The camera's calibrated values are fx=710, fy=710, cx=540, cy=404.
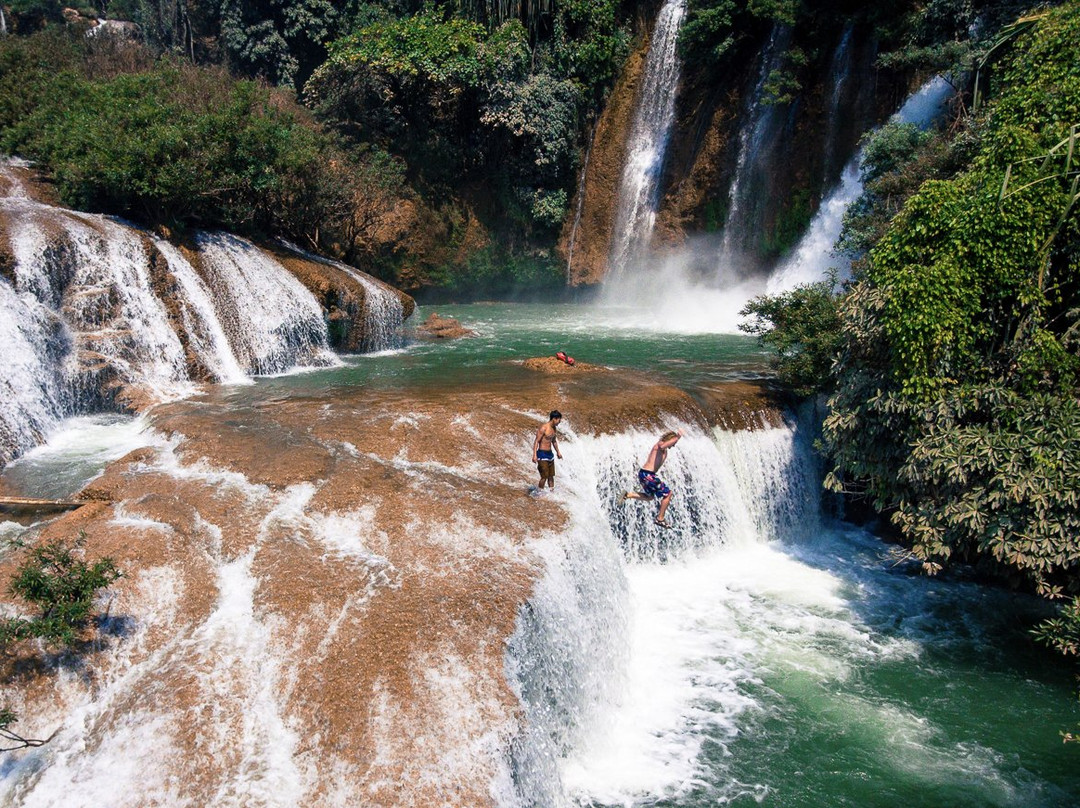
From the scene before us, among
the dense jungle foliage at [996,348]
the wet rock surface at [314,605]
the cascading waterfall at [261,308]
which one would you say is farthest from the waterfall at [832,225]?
the wet rock surface at [314,605]

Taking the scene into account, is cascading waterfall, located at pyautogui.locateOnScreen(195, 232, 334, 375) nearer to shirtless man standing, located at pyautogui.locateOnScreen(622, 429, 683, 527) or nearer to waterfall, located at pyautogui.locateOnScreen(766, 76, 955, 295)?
shirtless man standing, located at pyautogui.locateOnScreen(622, 429, 683, 527)

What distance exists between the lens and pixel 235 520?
29.5 feet

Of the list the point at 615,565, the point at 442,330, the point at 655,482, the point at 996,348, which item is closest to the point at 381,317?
the point at 442,330

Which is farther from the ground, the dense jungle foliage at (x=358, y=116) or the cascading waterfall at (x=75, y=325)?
the dense jungle foliage at (x=358, y=116)

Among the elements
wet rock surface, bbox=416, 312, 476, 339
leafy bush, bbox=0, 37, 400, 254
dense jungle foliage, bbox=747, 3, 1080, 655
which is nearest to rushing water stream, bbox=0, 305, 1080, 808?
dense jungle foliage, bbox=747, 3, 1080, 655

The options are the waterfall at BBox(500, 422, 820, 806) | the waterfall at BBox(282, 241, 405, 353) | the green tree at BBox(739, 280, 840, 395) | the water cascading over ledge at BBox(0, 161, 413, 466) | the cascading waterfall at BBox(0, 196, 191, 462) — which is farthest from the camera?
the waterfall at BBox(282, 241, 405, 353)

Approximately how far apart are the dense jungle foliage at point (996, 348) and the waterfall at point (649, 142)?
18290mm

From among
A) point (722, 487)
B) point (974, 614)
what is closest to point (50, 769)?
point (722, 487)

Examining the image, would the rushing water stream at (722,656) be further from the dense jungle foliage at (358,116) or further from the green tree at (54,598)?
the dense jungle foliage at (358,116)

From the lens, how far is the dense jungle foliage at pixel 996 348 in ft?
30.4

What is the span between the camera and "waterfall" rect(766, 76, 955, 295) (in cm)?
2017

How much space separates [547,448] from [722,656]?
3807 millimetres

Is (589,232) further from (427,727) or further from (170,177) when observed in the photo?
(427,727)

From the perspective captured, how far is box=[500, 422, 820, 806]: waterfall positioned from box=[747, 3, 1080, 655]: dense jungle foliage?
237cm
